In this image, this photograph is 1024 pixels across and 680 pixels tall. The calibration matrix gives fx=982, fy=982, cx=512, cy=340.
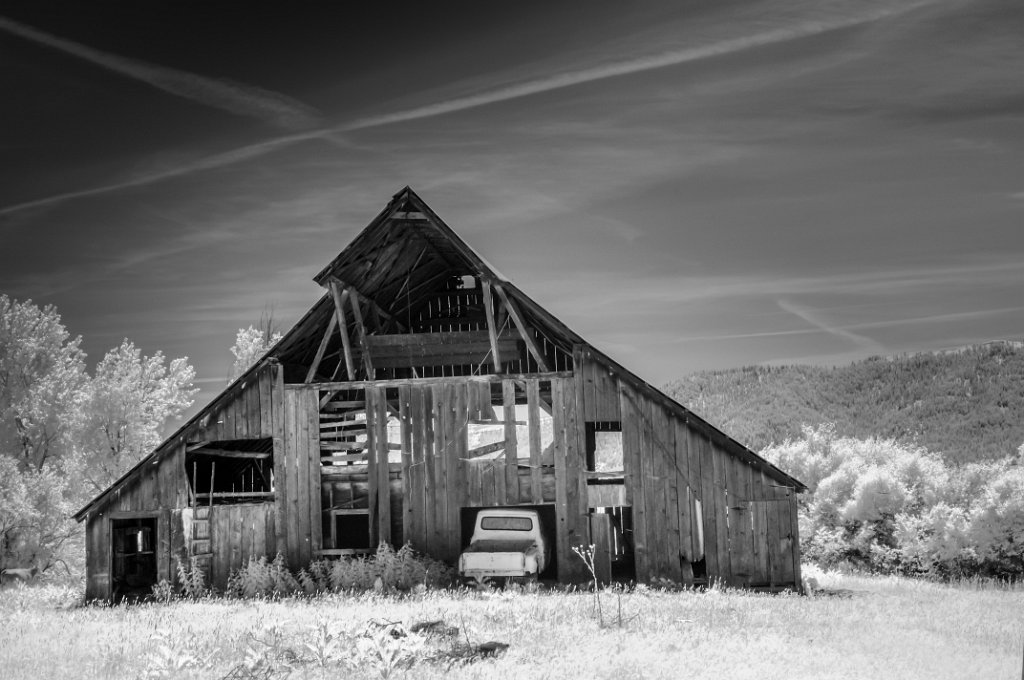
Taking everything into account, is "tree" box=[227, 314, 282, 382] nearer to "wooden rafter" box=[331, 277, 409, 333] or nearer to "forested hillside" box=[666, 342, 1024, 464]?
"wooden rafter" box=[331, 277, 409, 333]

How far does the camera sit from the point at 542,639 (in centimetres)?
1469

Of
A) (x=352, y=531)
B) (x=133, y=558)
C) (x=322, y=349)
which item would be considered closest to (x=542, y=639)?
(x=322, y=349)

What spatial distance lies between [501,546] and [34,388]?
70.2ft

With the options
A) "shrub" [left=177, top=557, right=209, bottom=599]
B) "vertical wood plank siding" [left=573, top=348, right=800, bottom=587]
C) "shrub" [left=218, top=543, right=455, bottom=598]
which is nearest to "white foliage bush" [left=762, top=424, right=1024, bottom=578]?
"vertical wood plank siding" [left=573, top=348, right=800, bottom=587]

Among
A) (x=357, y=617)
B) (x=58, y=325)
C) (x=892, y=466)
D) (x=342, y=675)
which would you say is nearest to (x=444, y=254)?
(x=357, y=617)

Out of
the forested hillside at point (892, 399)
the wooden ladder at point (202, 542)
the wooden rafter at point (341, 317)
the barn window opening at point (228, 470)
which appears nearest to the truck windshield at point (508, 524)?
the wooden rafter at point (341, 317)

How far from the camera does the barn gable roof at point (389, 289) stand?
2220 cm

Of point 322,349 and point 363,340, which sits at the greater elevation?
point 363,340

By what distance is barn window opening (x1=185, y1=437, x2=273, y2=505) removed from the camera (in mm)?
23663

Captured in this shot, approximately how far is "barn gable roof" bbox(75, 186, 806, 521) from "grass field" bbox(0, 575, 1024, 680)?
3857mm

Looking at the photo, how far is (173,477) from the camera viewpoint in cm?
2333

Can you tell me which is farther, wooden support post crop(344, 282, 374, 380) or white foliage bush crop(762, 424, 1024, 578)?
A: white foliage bush crop(762, 424, 1024, 578)

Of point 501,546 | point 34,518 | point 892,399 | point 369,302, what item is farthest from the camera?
point 892,399

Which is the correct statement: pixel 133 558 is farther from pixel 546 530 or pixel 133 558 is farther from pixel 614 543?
pixel 614 543
